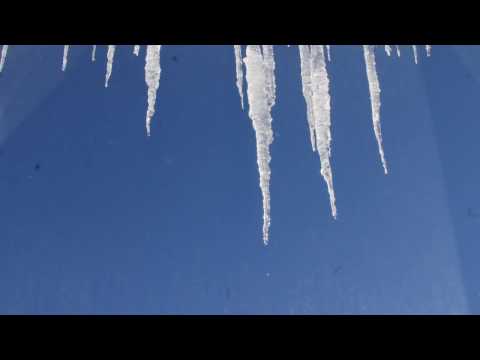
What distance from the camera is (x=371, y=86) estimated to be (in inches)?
149
